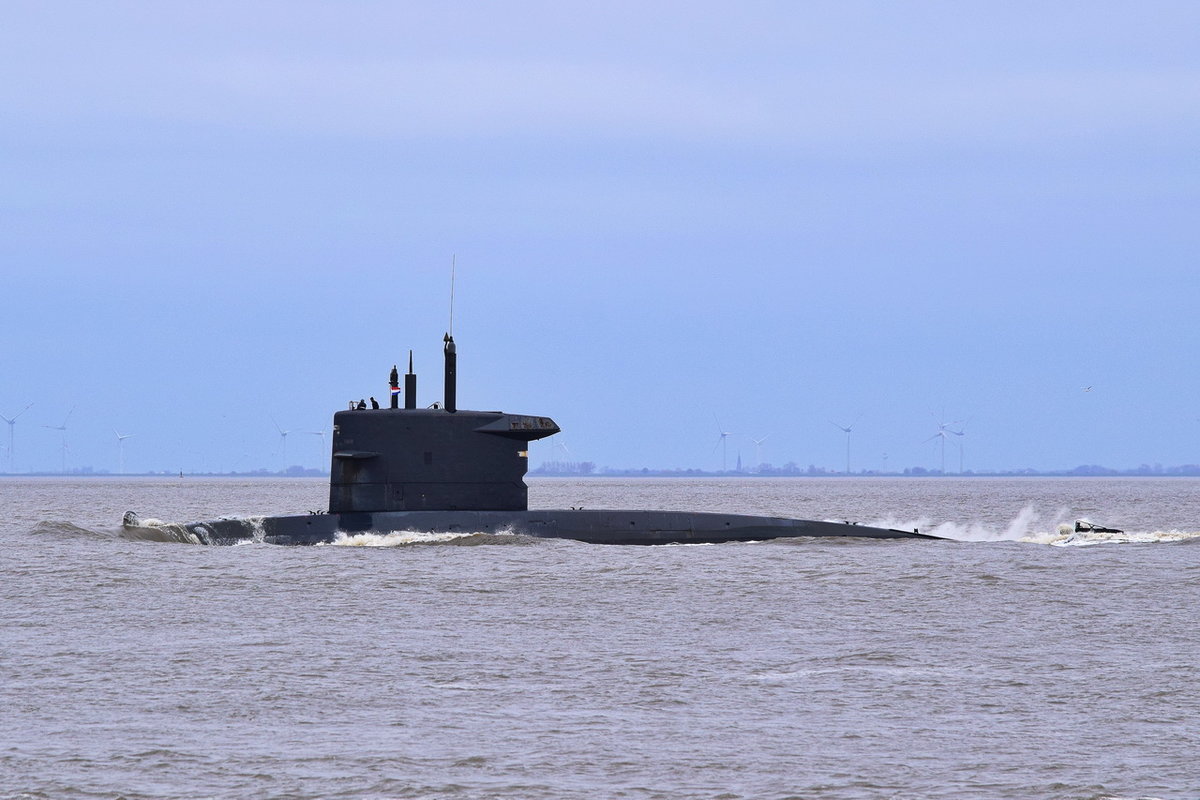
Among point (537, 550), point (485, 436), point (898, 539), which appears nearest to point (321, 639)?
point (485, 436)

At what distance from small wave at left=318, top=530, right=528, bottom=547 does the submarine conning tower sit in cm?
65

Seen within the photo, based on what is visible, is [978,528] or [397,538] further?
[978,528]

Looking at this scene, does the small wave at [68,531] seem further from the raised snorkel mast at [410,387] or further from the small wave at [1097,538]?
the small wave at [1097,538]

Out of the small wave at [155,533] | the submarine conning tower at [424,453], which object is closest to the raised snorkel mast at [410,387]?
the submarine conning tower at [424,453]

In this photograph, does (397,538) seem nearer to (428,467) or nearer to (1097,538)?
(428,467)

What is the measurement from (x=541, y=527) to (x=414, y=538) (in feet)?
12.9

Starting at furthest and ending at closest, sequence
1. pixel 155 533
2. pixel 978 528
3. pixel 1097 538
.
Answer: pixel 978 528
pixel 1097 538
pixel 155 533

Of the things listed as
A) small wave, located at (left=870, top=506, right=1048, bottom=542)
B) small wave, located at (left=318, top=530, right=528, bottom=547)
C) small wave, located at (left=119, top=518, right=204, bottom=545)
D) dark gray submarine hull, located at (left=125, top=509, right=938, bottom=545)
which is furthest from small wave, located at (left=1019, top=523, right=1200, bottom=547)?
small wave, located at (left=119, top=518, right=204, bottom=545)

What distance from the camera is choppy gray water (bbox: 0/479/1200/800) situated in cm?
1337

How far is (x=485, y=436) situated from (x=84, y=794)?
918 inches

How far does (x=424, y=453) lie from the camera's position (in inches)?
1393

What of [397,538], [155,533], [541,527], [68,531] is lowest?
[68,531]

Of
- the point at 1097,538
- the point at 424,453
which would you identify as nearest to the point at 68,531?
the point at 424,453

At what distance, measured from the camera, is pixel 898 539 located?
143 feet
